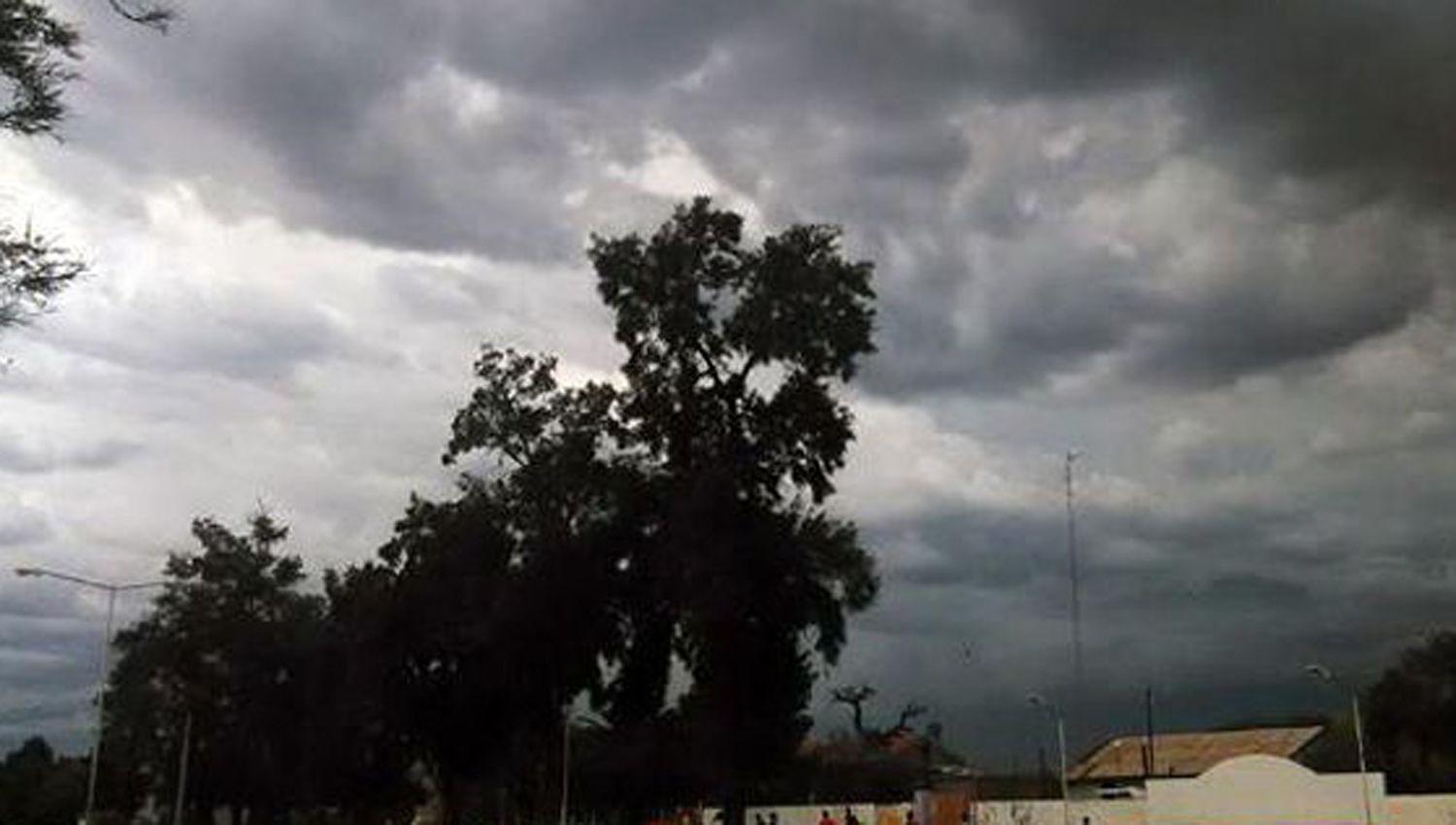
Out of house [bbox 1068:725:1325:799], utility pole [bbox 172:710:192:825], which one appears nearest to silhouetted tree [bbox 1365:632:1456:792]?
house [bbox 1068:725:1325:799]

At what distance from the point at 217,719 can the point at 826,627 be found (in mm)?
38102

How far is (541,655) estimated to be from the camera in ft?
192

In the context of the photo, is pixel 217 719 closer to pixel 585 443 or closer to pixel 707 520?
pixel 585 443

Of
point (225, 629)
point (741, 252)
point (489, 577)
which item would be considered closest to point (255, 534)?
point (225, 629)

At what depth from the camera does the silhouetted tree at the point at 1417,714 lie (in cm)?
8088

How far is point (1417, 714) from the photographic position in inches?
3290

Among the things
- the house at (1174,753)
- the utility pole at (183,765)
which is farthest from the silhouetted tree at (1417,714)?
the utility pole at (183,765)

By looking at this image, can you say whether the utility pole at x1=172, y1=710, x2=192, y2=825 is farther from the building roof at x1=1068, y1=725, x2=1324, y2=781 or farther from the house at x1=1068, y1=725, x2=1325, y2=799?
the building roof at x1=1068, y1=725, x2=1324, y2=781

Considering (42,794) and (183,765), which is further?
(42,794)

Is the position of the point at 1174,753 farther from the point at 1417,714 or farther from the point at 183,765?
the point at 183,765

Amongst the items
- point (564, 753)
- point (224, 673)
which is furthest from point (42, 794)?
point (564, 753)

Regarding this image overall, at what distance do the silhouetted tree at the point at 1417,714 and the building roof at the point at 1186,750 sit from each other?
14212 millimetres

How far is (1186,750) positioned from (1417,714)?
29700mm

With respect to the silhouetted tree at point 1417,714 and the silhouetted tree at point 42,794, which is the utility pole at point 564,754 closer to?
the silhouetted tree at point 1417,714
